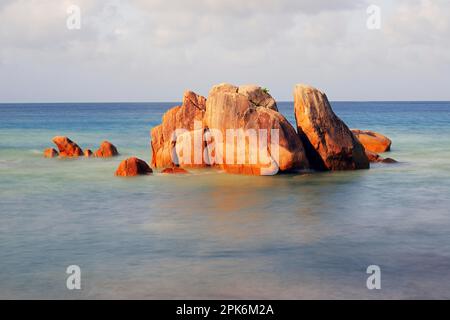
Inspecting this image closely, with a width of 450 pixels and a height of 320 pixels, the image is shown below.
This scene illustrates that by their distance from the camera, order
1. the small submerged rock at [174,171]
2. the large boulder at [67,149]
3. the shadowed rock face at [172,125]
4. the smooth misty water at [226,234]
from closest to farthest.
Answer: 1. the smooth misty water at [226,234]
2. the small submerged rock at [174,171]
3. the shadowed rock face at [172,125]
4. the large boulder at [67,149]

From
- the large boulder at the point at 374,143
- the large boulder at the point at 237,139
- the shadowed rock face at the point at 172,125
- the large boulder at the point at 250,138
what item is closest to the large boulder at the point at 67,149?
the shadowed rock face at the point at 172,125

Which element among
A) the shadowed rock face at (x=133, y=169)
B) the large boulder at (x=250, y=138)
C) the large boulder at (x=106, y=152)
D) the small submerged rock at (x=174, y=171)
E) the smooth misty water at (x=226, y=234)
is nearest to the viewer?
the smooth misty water at (x=226, y=234)

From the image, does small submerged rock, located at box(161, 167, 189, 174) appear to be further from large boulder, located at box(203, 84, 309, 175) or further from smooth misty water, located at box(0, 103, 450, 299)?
large boulder, located at box(203, 84, 309, 175)

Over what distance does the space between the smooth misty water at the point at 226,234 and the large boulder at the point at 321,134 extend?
119 cm

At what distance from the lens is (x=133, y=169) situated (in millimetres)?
30344

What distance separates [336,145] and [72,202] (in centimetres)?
1298

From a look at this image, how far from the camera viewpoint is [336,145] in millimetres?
30578

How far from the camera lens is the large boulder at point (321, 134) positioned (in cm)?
3048

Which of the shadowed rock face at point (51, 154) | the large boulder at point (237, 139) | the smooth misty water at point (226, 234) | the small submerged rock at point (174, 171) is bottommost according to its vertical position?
the smooth misty water at point (226, 234)

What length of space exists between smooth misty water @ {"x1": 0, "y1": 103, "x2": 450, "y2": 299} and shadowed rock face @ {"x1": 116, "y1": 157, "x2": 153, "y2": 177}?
2.79ft

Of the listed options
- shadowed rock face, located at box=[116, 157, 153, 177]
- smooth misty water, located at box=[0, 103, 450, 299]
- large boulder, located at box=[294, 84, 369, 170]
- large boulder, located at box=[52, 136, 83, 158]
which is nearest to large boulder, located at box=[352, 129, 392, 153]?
smooth misty water, located at box=[0, 103, 450, 299]

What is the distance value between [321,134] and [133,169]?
29.6 feet

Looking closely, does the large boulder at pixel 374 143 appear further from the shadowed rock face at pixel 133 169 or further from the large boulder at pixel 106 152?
the shadowed rock face at pixel 133 169

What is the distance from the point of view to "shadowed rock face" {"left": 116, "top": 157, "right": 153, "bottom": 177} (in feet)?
99.5
